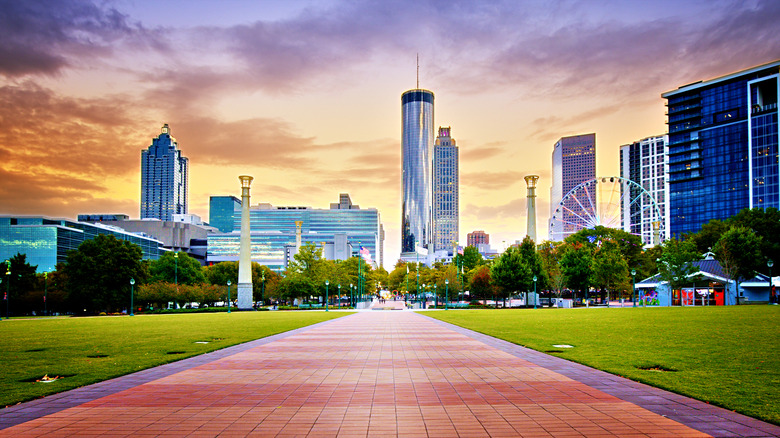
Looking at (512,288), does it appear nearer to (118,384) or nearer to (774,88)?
(118,384)

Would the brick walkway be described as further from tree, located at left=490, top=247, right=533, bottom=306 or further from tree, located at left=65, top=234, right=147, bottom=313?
tree, located at left=65, top=234, right=147, bottom=313

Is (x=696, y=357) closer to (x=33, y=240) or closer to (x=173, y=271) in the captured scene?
(x=173, y=271)

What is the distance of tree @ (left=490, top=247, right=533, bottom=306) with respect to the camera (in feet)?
239

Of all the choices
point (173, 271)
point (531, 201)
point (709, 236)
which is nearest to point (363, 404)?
point (531, 201)

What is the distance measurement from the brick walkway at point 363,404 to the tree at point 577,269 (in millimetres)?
65457

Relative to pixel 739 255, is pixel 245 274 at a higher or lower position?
lower

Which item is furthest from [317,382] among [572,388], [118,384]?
[572,388]

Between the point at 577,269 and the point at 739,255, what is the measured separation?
19.5 m

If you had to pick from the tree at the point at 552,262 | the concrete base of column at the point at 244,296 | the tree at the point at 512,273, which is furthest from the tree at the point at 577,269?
the concrete base of column at the point at 244,296

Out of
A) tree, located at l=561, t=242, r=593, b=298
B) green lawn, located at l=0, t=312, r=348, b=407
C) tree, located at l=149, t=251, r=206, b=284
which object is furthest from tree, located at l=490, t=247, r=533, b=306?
tree, located at l=149, t=251, r=206, b=284

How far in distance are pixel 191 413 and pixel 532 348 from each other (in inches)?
499

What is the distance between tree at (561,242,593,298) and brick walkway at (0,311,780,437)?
6546 cm

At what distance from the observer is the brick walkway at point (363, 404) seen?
789 centimetres

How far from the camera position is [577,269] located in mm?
76875
